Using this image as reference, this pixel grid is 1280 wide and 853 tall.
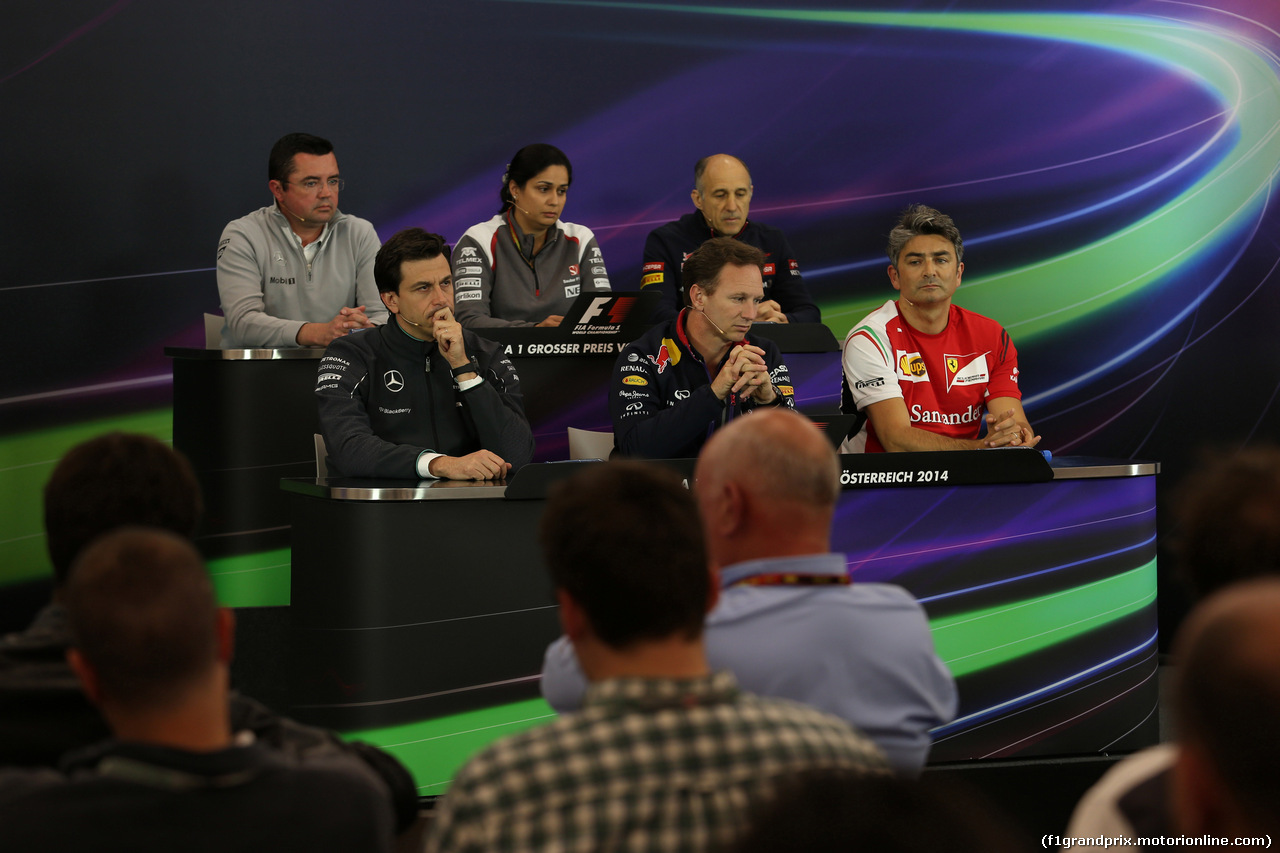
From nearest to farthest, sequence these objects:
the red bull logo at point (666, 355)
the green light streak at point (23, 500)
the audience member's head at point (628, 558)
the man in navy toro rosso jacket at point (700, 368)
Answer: the audience member's head at point (628, 558), the man in navy toro rosso jacket at point (700, 368), the red bull logo at point (666, 355), the green light streak at point (23, 500)

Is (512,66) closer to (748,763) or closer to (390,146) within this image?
(390,146)

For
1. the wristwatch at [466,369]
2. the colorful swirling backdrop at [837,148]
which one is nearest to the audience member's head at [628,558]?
the wristwatch at [466,369]

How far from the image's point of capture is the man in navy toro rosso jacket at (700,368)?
3178mm

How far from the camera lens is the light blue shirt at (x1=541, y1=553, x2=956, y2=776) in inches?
55.3

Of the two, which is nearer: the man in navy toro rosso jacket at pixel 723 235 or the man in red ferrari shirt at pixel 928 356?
the man in red ferrari shirt at pixel 928 356

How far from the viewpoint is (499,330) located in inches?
149

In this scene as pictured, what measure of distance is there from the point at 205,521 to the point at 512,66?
2.43 meters

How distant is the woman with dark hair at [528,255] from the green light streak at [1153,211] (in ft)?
4.74

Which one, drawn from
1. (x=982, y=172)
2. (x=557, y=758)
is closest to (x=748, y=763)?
(x=557, y=758)

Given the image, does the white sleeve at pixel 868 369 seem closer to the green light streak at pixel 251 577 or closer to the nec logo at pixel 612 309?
the nec logo at pixel 612 309

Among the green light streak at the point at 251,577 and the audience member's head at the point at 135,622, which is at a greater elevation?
the audience member's head at the point at 135,622

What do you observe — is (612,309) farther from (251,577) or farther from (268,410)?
(251,577)

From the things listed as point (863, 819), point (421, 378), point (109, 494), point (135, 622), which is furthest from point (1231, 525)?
point (421, 378)

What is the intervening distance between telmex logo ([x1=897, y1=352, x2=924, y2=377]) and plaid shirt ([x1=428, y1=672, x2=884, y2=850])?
2738 mm
